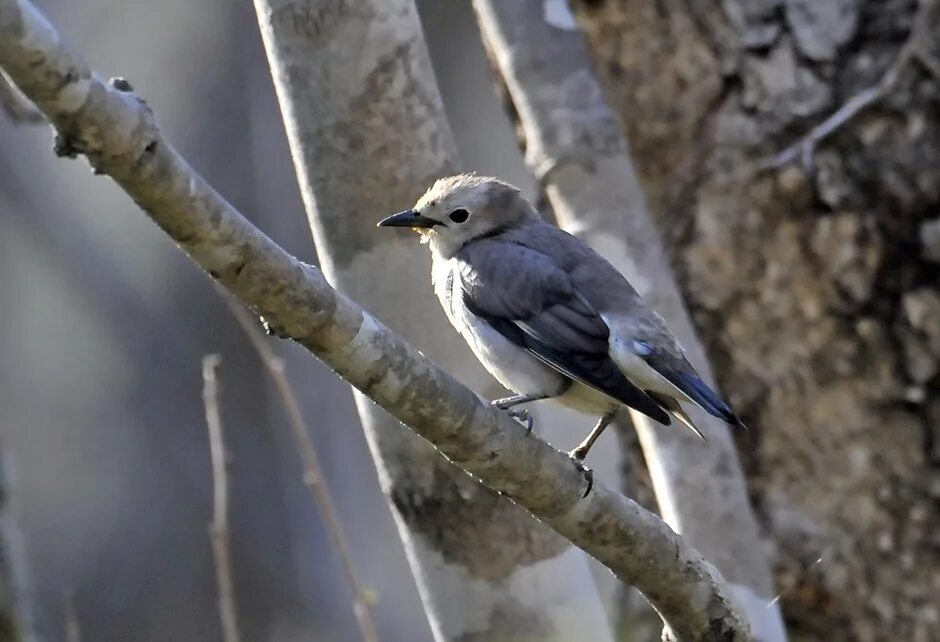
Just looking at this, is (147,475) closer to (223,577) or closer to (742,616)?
(223,577)

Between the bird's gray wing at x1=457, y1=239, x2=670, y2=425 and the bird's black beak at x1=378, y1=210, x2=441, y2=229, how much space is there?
0.19 m

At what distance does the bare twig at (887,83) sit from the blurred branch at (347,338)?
1.73m

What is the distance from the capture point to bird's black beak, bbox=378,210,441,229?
9.87 ft

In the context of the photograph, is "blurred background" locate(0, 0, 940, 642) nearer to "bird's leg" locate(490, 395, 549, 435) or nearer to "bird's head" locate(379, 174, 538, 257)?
"bird's head" locate(379, 174, 538, 257)

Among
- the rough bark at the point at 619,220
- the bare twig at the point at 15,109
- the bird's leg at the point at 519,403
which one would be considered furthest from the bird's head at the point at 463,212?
the bare twig at the point at 15,109

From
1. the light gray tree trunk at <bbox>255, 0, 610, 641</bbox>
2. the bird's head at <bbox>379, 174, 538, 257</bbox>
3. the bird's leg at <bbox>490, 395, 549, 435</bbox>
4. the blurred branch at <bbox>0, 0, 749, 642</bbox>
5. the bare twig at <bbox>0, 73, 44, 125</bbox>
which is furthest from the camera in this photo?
the bare twig at <bbox>0, 73, 44, 125</bbox>

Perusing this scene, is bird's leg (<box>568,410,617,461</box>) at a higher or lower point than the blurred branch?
lower

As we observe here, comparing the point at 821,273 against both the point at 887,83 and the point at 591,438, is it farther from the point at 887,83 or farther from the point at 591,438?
the point at 591,438

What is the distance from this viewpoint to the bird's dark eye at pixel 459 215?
345 cm

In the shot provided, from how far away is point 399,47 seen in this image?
3018 millimetres

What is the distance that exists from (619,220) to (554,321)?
522mm

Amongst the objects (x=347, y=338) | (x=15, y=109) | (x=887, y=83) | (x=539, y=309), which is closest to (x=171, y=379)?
(x=15, y=109)

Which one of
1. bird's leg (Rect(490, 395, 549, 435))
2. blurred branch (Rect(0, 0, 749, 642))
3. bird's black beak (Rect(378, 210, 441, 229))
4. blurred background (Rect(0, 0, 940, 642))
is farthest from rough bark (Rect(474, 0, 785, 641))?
blurred background (Rect(0, 0, 940, 642))

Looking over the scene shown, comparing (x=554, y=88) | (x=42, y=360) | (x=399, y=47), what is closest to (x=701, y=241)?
(x=554, y=88)
